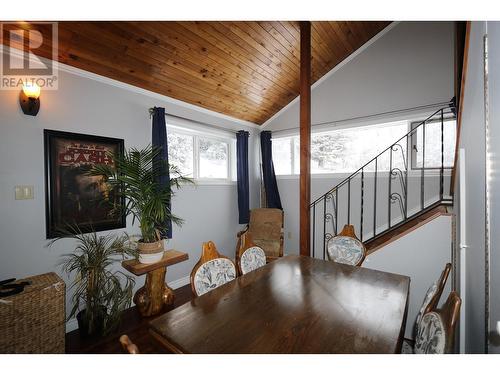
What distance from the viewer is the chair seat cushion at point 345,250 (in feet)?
6.90

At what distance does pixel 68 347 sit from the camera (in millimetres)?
1938

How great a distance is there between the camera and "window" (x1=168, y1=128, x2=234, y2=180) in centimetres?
328

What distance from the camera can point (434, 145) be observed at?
2998 mm

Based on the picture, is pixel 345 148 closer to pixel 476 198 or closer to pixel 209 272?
pixel 476 198

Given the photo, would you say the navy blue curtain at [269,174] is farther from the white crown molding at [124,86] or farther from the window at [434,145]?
the window at [434,145]

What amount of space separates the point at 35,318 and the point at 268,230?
281cm

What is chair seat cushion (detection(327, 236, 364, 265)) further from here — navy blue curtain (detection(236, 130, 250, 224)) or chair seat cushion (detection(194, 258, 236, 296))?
navy blue curtain (detection(236, 130, 250, 224))

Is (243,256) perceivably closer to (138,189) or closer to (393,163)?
(138,189)

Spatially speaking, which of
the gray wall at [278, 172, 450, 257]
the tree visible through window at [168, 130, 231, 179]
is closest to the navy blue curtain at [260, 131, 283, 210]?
the gray wall at [278, 172, 450, 257]

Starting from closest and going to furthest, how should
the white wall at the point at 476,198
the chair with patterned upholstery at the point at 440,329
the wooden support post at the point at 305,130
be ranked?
the chair with patterned upholstery at the point at 440,329 → the white wall at the point at 476,198 → the wooden support post at the point at 305,130

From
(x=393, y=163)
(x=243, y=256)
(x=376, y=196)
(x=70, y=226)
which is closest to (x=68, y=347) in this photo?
(x=70, y=226)

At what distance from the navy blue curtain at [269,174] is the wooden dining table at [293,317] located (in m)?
2.58

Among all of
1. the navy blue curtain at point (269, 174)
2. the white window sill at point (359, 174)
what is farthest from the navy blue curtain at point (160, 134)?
the white window sill at point (359, 174)
